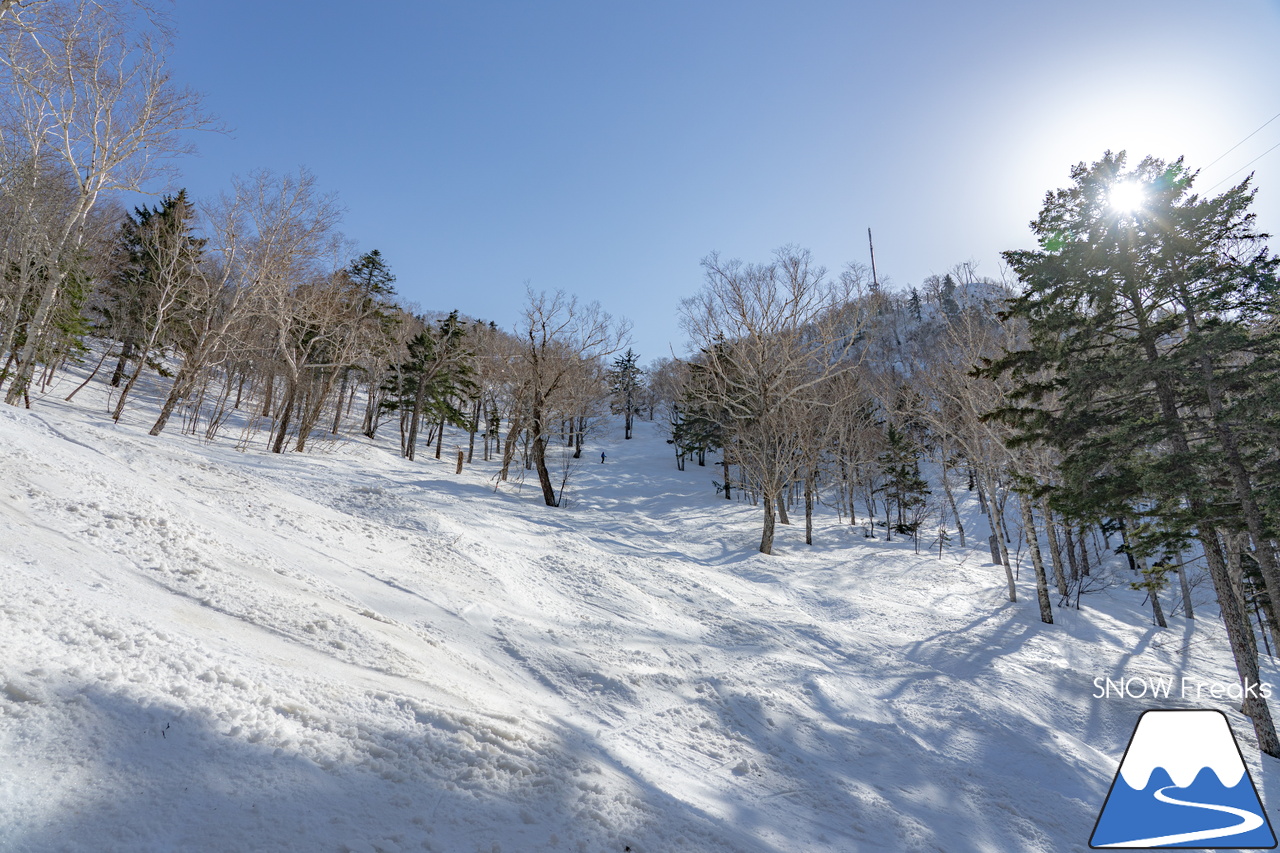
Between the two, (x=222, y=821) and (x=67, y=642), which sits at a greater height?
(x=67, y=642)

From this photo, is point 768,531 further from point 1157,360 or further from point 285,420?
point 285,420

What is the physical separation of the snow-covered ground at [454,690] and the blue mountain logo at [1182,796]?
43 cm

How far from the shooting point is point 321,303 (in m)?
18.4

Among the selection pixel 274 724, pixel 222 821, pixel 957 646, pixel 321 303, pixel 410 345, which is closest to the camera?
pixel 222 821

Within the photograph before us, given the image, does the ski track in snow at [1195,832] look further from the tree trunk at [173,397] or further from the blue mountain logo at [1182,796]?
the tree trunk at [173,397]

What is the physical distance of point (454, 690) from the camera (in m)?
4.38

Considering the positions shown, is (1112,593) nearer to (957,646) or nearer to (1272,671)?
(1272,671)

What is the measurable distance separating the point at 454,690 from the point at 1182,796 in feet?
22.1

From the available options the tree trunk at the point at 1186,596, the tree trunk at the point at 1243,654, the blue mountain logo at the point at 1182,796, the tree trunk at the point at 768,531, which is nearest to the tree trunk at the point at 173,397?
the tree trunk at the point at 768,531

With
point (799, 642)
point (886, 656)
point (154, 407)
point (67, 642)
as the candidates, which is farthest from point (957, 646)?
point (154, 407)

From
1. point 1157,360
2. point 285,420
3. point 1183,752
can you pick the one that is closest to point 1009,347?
point 1157,360

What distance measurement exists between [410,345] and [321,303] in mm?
12784

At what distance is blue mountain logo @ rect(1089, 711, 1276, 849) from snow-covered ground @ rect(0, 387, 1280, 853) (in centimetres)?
43

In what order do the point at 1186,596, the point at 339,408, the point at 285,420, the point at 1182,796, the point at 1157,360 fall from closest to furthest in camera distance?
the point at 1182,796 < the point at 1157,360 < the point at 285,420 < the point at 1186,596 < the point at 339,408
